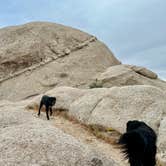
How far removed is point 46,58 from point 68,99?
20.7 meters

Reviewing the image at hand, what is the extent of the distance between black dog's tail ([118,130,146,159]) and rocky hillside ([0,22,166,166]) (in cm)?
Result: 236

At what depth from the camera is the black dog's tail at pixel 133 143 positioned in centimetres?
904

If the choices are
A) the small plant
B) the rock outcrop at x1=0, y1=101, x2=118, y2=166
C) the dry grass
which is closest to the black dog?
the rock outcrop at x1=0, y1=101, x2=118, y2=166

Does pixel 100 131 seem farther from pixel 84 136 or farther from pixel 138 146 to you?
pixel 138 146

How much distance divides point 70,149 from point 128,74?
24836 mm

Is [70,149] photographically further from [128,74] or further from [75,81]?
[75,81]

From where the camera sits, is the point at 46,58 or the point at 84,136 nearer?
the point at 84,136

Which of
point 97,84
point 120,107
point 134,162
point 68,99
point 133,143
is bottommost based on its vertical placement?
point 134,162

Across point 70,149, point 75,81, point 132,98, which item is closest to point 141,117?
point 132,98

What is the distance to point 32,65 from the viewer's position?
43.7m

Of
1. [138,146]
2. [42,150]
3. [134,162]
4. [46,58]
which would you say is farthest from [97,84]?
[138,146]

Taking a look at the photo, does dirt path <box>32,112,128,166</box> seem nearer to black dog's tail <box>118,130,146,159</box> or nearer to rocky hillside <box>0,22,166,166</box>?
rocky hillside <box>0,22,166,166</box>

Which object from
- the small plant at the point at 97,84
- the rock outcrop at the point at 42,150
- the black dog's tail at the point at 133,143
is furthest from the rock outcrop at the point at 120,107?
the small plant at the point at 97,84

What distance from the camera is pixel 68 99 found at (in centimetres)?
2406
